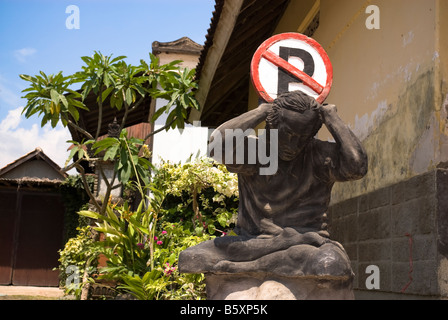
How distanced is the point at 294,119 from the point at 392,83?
1.75 metres

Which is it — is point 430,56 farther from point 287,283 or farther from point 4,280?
point 4,280

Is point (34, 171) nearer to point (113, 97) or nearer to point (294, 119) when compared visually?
point (113, 97)

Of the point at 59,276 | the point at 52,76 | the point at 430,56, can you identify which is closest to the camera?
the point at 430,56

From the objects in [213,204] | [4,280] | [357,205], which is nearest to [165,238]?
[213,204]

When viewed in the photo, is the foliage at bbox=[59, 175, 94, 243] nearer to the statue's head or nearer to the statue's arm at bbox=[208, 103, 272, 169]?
the statue's arm at bbox=[208, 103, 272, 169]

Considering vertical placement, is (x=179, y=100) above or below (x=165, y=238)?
above

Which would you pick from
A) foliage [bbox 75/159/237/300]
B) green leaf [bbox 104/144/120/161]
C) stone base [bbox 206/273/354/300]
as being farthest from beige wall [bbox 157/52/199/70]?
stone base [bbox 206/273/354/300]

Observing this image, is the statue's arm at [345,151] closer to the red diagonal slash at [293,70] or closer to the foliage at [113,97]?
the red diagonal slash at [293,70]

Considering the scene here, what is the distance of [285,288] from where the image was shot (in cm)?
260

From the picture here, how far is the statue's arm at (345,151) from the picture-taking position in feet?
8.77

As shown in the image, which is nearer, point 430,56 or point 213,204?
point 430,56

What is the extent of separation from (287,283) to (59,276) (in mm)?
12273

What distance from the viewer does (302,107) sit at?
265 cm

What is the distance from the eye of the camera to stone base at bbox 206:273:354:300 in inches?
→ 101
